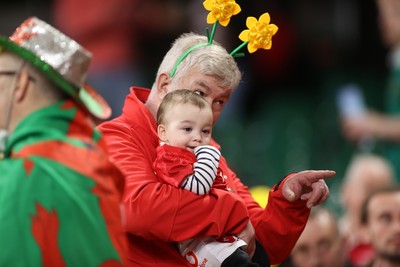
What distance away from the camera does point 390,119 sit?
28.1ft

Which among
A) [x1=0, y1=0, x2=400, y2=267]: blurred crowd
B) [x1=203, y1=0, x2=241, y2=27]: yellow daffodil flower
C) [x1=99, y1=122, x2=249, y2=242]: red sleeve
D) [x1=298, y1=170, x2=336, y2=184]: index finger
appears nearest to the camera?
[x1=99, y1=122, x2=249, y2=242]: red sleeve

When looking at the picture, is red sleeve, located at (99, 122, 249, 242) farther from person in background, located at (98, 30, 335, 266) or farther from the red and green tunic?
the red and green tunic

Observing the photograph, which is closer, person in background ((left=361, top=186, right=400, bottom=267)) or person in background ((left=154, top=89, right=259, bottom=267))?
person in background ((left=154, top=89, right=259, bottom=267))

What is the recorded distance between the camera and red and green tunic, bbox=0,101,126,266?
3723 millimetres

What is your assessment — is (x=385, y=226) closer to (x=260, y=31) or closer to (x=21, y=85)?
(x=260, y=31)

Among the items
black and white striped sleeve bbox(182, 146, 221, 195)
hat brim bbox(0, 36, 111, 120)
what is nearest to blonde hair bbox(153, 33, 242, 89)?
black and white striped sleeve bbox(182, 146, 221, 195)

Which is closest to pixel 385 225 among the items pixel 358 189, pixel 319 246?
pixel 319 246

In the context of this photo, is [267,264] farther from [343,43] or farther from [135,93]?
[343,43]

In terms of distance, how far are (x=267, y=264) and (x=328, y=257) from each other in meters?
2.31

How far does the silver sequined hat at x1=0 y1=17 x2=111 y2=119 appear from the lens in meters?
3.86

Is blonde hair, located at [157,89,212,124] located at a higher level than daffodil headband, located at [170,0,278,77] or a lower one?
lower

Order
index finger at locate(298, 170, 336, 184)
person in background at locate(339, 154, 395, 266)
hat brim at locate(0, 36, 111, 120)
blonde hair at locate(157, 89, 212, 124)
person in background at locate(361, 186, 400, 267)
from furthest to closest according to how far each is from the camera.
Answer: person in background at locate(339, 154, 395, 266), person in background at locate(361, 186, 400, 267), index finger at locate(298, 170, 336, 184), blonde hair at locate(157, 89, 212, 124), hat brim at locate(0, 36, 111, 120)

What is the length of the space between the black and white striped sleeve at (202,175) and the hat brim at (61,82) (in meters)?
0.52

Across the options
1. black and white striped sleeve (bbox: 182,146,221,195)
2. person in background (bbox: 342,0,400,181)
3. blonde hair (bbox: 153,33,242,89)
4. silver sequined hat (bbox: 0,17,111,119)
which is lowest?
black and white striped sleeve (bbox: 182,146,221,195)
